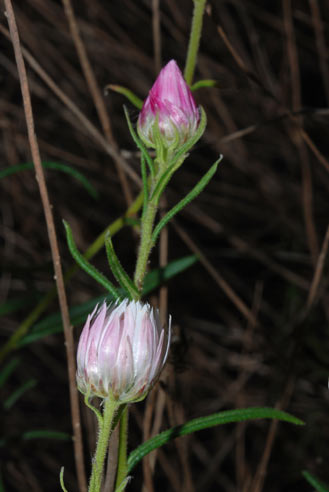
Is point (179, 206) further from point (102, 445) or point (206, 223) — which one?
point (206, 223)

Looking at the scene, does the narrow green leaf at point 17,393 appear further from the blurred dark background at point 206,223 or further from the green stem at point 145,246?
the green stem at point 145,246

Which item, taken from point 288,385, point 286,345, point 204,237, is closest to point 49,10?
point 204,237

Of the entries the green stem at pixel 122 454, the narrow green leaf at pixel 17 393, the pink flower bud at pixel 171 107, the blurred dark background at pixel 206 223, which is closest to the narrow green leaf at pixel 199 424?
the green stem at pixel 122 454

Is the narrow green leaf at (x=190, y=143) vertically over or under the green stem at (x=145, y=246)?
over

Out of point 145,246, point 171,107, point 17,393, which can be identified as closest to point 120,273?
point 145,246

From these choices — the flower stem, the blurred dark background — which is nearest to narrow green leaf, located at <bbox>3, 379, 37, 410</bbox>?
the blurred dark background

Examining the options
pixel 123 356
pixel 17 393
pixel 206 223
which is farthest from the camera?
pixel 206 223

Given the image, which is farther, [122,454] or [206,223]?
[206,223]
